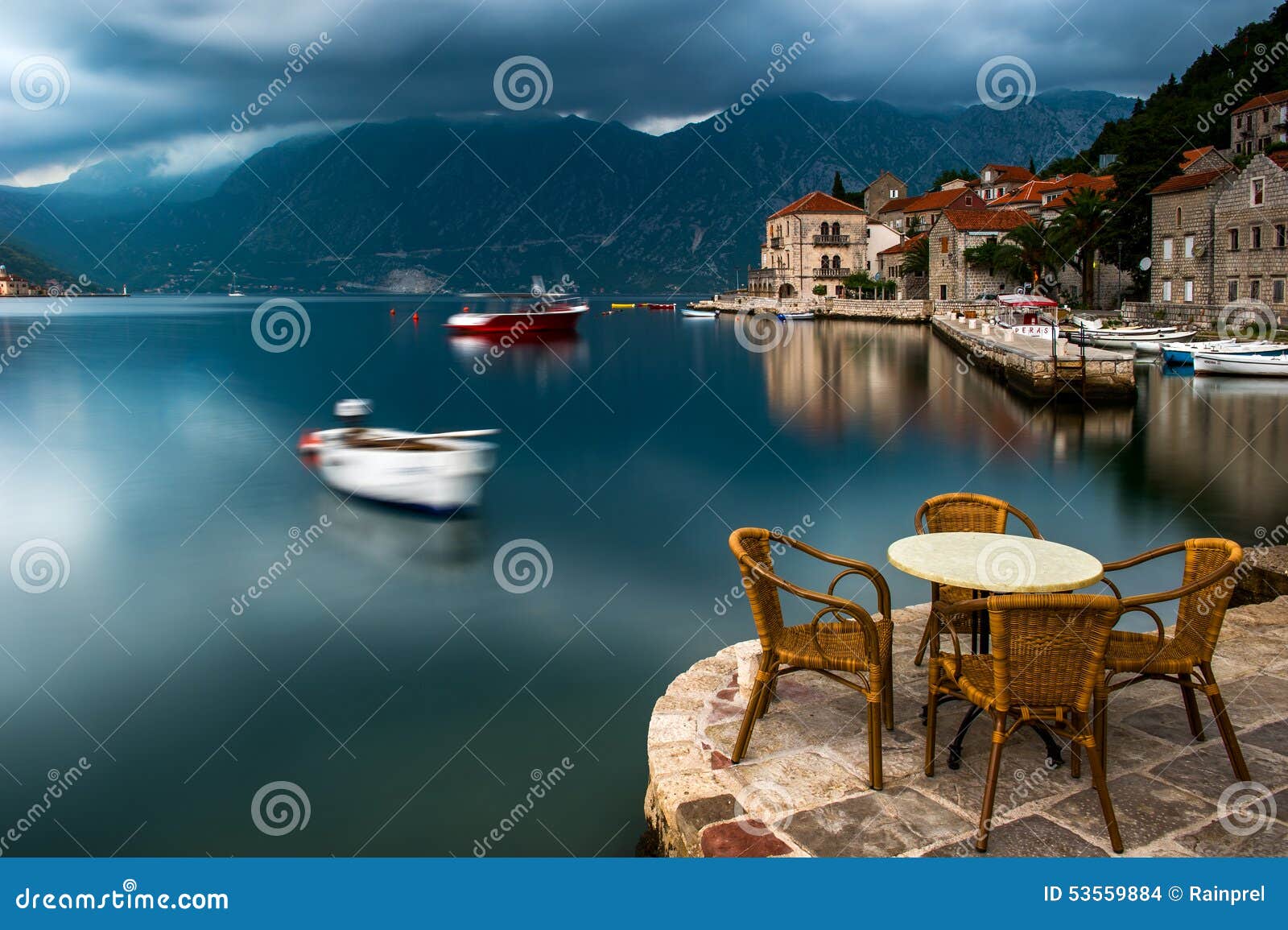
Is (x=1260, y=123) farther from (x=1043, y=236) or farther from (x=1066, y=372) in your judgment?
(x=1066, y=372)

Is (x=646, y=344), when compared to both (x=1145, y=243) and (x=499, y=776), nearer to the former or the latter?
(x=1145, y=243)

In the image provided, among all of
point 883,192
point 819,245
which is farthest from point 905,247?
point 883,192

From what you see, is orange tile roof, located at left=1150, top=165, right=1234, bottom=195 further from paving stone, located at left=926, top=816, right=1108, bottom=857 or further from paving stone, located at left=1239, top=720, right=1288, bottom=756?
paving stone, located at left=926, top=816, right=1108, bottom=857

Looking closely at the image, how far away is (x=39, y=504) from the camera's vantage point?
15078 mm

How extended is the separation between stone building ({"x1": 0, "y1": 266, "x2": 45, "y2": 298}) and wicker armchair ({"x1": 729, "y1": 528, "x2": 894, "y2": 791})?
177 metres

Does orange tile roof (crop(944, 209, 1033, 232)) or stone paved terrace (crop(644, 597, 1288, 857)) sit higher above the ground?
orange tile roof (crop(944, 209, 1033, 232))

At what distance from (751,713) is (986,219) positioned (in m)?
63.2

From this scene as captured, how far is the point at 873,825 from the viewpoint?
3.47 metres

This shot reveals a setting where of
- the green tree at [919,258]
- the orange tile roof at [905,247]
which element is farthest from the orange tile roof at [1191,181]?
the orange tile roof at [905,247]

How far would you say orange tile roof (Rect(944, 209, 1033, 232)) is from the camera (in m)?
60.2

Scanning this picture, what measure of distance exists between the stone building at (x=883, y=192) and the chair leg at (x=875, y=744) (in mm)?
93853

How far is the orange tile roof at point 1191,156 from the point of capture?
138 ft

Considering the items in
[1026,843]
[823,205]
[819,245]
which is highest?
[823,205]

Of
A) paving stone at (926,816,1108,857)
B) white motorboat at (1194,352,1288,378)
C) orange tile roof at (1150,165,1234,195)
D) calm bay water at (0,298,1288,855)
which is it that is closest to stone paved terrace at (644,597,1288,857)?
paving stone at (926,816,1108,857)
